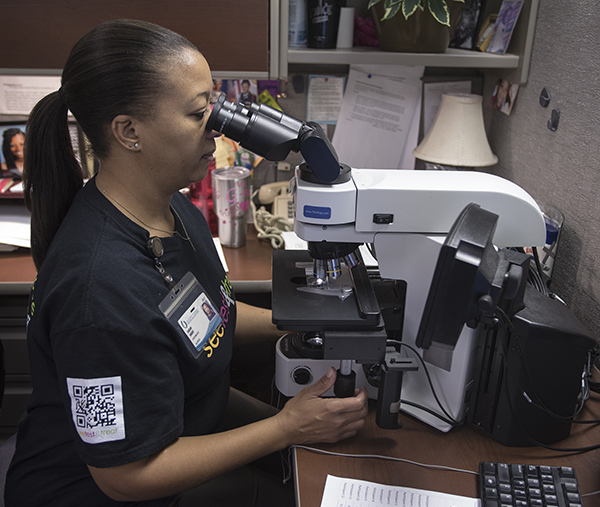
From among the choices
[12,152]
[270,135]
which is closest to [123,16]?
[12,152]

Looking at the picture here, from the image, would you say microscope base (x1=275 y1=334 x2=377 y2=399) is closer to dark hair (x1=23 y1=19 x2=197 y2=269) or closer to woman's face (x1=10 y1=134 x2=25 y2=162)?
dark hair (x1=23 y1=19 x2=197 y2=269)

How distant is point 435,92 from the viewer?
5.45 ft

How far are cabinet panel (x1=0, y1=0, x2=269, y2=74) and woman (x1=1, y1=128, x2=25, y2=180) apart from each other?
308mm

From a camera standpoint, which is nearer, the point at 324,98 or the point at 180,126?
the point at 180,126

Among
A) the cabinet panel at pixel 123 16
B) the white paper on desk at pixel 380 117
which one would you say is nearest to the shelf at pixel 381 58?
the cabinet panel at pixel 123 16

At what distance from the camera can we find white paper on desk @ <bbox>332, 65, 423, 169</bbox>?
1640mm

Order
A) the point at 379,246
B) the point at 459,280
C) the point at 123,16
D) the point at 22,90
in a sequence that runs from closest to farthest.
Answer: the point at 459,280 → the point at 379,246 → the point at 123,16 → the point at 22,90

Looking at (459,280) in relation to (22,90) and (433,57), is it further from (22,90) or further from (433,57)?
(22,90)

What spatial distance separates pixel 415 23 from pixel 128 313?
1062 mm

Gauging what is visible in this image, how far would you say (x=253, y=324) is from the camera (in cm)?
129

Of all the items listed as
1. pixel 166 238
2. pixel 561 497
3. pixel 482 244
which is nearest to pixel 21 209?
pixel 166 238

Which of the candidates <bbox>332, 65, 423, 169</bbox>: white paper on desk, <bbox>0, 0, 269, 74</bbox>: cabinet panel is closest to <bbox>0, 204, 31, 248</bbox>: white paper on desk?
<bbox>0, 0, 269, 74</bbox>: cabinet panel

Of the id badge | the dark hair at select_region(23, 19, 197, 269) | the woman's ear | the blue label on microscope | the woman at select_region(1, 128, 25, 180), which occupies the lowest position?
the id badge

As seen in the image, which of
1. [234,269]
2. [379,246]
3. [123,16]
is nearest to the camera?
[379,246]
